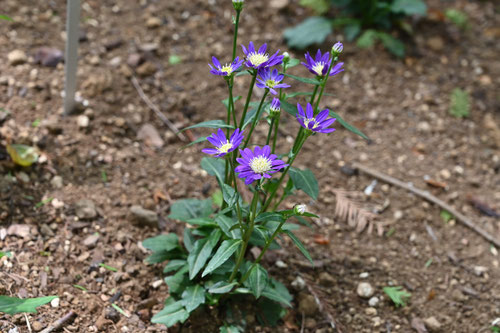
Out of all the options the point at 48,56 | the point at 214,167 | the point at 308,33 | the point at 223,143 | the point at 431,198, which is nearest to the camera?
the point at 223,143

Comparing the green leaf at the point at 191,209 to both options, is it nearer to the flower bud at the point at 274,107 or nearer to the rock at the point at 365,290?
the flower bud at the point at 274,107

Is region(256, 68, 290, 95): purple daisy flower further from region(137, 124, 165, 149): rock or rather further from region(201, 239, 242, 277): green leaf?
region(137, 124, 165, 149): rock

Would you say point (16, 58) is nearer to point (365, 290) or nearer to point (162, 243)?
point (162, 243)

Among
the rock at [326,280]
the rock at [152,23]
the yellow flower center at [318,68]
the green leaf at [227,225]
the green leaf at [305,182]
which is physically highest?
the yellow flower center at [318,68]

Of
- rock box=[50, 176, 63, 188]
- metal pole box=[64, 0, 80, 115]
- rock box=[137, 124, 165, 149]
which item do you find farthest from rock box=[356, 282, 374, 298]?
metal pole box=[64, 0, 80, 115]

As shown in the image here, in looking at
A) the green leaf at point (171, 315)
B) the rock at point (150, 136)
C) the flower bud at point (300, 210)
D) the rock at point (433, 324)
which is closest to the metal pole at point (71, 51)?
the rock at point (150, 136)

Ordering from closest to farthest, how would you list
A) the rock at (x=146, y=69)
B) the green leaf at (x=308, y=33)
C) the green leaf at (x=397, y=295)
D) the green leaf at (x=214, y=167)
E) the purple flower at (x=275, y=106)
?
the purple flower at (x=275, y=106)
the green leaf at (x=214, y=167)
the green leaf at (x=397, y=295)
the rock at (x=146, y=69)
the green leaf at (x=308, y=33)

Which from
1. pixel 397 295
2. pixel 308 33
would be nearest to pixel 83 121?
pixel 308 33

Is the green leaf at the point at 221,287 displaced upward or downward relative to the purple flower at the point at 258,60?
downward
